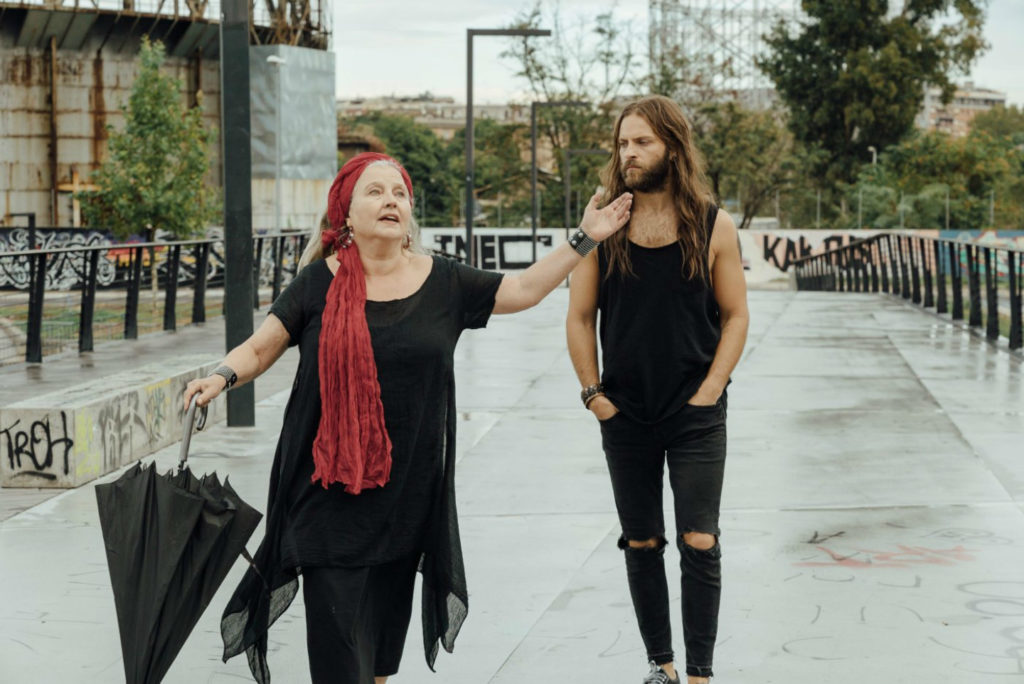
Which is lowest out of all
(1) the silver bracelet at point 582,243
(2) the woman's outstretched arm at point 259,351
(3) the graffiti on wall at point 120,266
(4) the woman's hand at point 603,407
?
(3) the graffiti on wall at point 120,266

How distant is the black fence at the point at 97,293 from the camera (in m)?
13.2

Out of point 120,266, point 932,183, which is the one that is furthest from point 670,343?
point 932,183

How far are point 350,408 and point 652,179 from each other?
3.95ft

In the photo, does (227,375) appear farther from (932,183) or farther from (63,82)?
(932,183)

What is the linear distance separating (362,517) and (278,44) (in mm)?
53966

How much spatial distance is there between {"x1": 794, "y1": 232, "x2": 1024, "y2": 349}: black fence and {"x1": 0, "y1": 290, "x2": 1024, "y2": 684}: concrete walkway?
3654 millimetres

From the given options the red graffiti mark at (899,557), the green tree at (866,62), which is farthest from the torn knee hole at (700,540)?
the green tree at (866,62)

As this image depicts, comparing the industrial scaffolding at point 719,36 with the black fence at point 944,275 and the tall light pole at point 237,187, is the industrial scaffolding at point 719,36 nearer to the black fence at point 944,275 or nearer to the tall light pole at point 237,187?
the black fence at point 944,275

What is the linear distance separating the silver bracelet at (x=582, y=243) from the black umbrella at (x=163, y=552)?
1.09 m

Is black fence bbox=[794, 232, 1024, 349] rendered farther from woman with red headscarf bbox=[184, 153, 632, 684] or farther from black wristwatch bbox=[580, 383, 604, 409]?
woman with red headscarf bbox=[184, 153, 632, 684]

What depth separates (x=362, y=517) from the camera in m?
3.50

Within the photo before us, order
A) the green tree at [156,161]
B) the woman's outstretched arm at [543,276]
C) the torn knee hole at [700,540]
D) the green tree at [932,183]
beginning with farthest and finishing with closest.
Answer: the green tree at [932,183] < the green tree at [156,161] < the torn knee hole at [700,540] < the woman's outstretched arm at [543,276]

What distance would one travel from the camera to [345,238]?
3.68 m

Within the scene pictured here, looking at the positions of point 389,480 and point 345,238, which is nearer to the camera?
point 389,480
